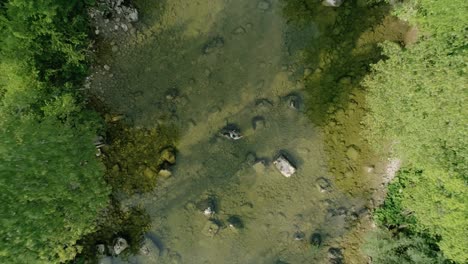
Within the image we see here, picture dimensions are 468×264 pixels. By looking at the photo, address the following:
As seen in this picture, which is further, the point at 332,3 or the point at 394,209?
the point at 394,209

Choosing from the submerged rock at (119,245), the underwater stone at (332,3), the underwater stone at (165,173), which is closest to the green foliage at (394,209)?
the underwater stone at (332,3)

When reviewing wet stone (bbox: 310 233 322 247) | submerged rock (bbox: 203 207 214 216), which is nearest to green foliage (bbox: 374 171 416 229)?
wet stone (bbox: 310 233 322 247)

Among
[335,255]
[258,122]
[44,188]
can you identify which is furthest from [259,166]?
[44,188]

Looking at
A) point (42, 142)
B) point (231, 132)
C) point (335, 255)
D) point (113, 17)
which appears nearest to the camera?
point (42, 142)

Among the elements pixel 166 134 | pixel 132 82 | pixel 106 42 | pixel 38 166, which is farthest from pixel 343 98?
pixel 38 166

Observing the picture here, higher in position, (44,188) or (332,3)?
(332,3)

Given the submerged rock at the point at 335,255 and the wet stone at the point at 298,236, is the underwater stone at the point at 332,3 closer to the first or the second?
the wet stone at the point at 298,236

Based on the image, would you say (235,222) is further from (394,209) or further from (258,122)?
(394,209)
